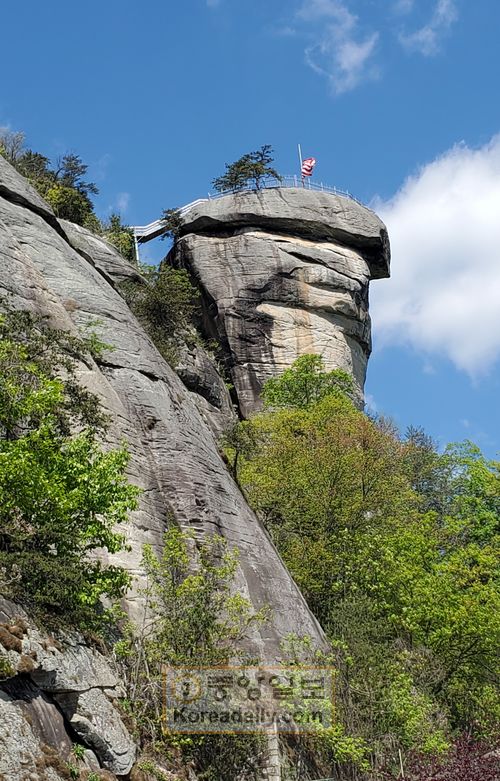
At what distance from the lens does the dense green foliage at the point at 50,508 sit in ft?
45.4

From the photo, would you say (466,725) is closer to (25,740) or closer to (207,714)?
(207,714)

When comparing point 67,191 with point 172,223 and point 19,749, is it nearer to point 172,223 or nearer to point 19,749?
point 172,223

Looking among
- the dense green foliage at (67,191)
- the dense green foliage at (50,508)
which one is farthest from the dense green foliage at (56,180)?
the dense green foliage at (50,508)

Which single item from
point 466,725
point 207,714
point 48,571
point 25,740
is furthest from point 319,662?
point 25,740

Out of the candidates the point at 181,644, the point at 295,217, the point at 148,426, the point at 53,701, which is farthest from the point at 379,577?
the point at 295,217

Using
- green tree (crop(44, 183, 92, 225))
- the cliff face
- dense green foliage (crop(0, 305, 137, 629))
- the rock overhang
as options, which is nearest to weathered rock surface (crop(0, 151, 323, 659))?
the cliff face

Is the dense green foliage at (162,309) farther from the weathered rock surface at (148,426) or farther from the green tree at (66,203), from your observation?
the weathered rock surface at (148,426)

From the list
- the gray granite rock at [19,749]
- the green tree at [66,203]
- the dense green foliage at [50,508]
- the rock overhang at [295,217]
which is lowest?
the gray granite rock at [19,749]

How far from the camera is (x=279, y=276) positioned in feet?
161

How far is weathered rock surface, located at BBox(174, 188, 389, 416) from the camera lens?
156 feet

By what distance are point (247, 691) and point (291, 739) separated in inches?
81.4

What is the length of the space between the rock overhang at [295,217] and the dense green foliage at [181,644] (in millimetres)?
34619

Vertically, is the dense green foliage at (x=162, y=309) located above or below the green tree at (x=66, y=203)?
below

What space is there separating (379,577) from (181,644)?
10811mm
